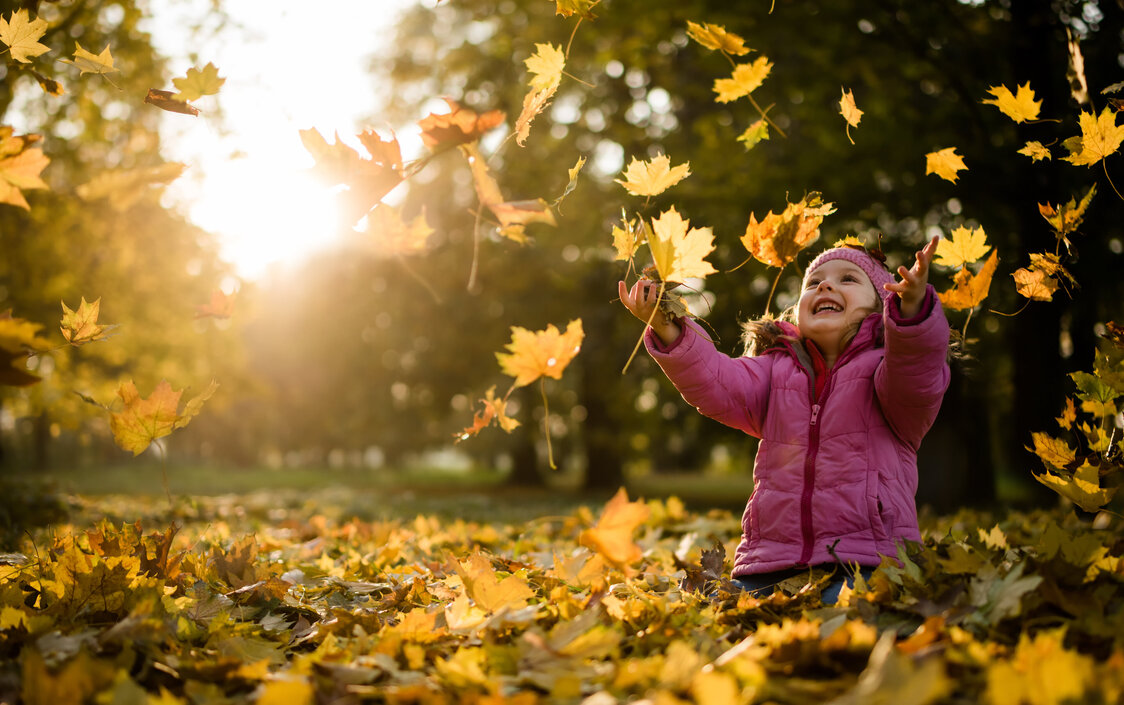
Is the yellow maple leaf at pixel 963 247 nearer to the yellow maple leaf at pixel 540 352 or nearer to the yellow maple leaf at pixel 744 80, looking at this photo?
the yellow maple leaf at pixel 744 80

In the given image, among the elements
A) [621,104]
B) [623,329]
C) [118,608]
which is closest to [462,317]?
[623,329]

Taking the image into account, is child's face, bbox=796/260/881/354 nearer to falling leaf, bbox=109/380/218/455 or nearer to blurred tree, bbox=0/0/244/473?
falling leaf, bbox=109/380/218/455

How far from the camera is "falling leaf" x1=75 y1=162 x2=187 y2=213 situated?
2.42 m

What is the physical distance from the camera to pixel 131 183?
8.32 ft

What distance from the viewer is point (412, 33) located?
52.3ft

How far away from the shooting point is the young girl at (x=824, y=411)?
2.32m

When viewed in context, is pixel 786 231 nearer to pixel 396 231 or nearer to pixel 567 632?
pixel 396 231

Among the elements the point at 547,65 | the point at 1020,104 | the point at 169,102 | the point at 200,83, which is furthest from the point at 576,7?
the point at 1020,104

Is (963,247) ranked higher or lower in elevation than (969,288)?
higher

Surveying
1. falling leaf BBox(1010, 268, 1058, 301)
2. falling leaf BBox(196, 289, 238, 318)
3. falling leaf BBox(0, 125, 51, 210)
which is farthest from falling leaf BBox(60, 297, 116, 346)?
falling leaf BBox(1010, 268, 1058, 301)

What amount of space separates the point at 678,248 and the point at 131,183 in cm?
186

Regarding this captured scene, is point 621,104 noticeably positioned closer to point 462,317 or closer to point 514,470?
point 462,317

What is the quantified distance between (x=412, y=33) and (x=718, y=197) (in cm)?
1076

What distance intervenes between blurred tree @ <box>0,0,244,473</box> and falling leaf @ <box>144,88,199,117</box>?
5819 mm
